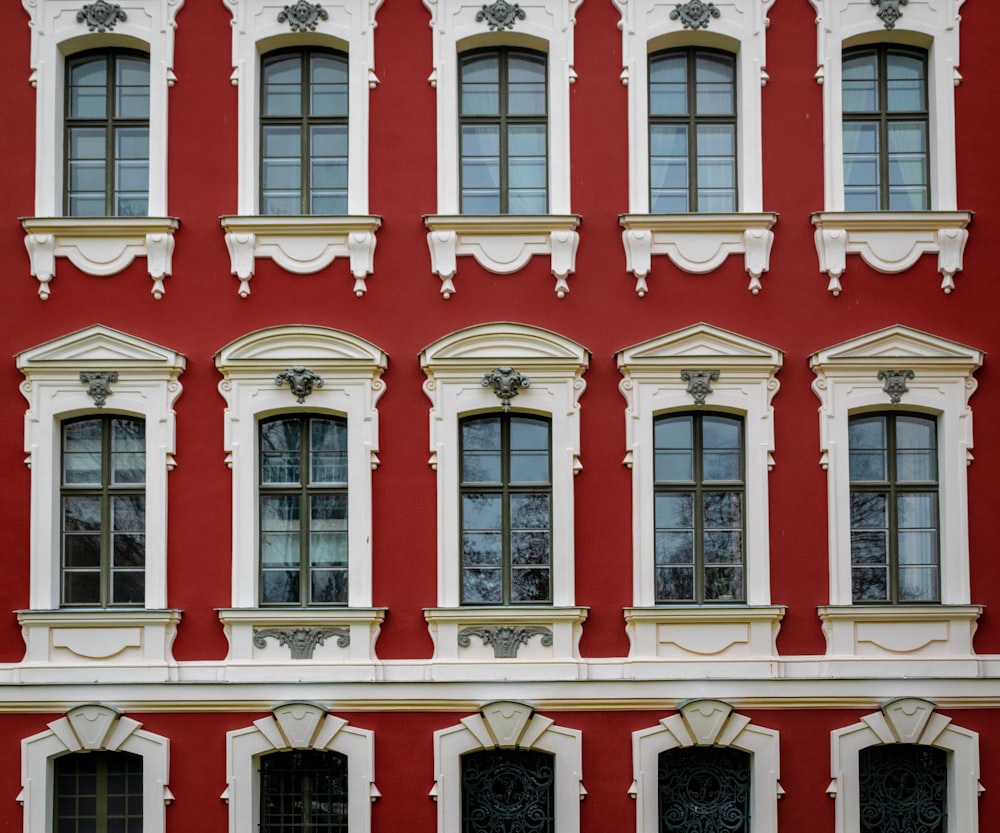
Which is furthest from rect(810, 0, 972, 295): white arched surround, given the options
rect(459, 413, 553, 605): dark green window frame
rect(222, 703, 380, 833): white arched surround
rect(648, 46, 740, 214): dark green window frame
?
rect(222, 703, 380, 833): white arched surround

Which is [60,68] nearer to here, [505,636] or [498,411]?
[498,411]

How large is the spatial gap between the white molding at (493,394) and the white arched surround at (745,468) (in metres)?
0.60

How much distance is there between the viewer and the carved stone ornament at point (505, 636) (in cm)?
1353

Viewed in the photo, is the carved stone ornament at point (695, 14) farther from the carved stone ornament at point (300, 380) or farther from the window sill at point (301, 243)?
the carved stone ornament at point (300, 380)

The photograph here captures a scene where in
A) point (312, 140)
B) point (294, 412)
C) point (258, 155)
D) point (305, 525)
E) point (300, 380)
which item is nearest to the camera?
point (300, 380)

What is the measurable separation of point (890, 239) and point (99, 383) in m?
8.62

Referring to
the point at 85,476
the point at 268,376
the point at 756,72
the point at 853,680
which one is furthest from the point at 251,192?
the point at 853,680

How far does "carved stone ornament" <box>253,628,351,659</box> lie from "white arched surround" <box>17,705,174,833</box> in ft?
4.79

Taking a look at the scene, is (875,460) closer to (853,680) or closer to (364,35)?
(853,680)

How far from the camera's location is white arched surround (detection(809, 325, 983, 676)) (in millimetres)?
13531

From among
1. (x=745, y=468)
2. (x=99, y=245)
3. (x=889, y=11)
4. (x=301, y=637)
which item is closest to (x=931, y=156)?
(x=889, y=11)

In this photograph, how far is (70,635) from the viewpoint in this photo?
13.6 m

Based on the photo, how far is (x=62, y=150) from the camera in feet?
46.6

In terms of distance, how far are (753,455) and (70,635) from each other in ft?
24.5
